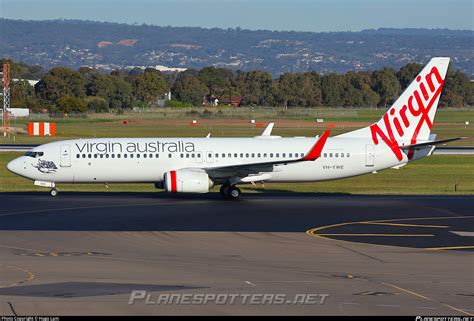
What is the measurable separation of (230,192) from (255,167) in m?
1.77

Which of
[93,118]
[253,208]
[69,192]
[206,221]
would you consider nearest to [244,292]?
[206,221]

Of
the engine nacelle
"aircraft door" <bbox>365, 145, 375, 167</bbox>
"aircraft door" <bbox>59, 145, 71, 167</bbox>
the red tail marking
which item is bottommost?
the engine nacelle

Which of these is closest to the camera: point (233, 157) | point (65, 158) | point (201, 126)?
point (65, 158)

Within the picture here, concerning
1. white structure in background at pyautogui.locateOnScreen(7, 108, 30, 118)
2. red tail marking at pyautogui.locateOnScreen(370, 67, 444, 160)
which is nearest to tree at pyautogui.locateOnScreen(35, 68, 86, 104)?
white structure in background at pyautogui.locateOnScreen(7, 108, 30, 118)

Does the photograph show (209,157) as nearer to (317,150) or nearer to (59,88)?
(317,150)

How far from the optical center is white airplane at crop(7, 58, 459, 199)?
148 ft

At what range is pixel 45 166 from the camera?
149 feet

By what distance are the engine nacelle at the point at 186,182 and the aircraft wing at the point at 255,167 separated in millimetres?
1198

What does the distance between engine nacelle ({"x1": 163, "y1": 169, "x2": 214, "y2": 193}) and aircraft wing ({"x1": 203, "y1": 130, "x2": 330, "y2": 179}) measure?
1198mm

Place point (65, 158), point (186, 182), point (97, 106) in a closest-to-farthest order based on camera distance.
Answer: point (186, 182) → point (65, 158) → point (97, 106)

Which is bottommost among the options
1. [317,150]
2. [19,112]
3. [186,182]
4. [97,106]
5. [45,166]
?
[19,112]

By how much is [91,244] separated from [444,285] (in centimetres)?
1206

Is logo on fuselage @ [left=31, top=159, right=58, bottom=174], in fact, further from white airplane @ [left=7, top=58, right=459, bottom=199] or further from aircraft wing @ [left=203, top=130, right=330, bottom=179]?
aircraft wing @ [left=203, top=130, right=330, bottom=179]

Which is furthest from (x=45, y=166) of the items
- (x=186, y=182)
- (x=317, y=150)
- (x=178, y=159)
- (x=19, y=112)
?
(x=19, y=112)
